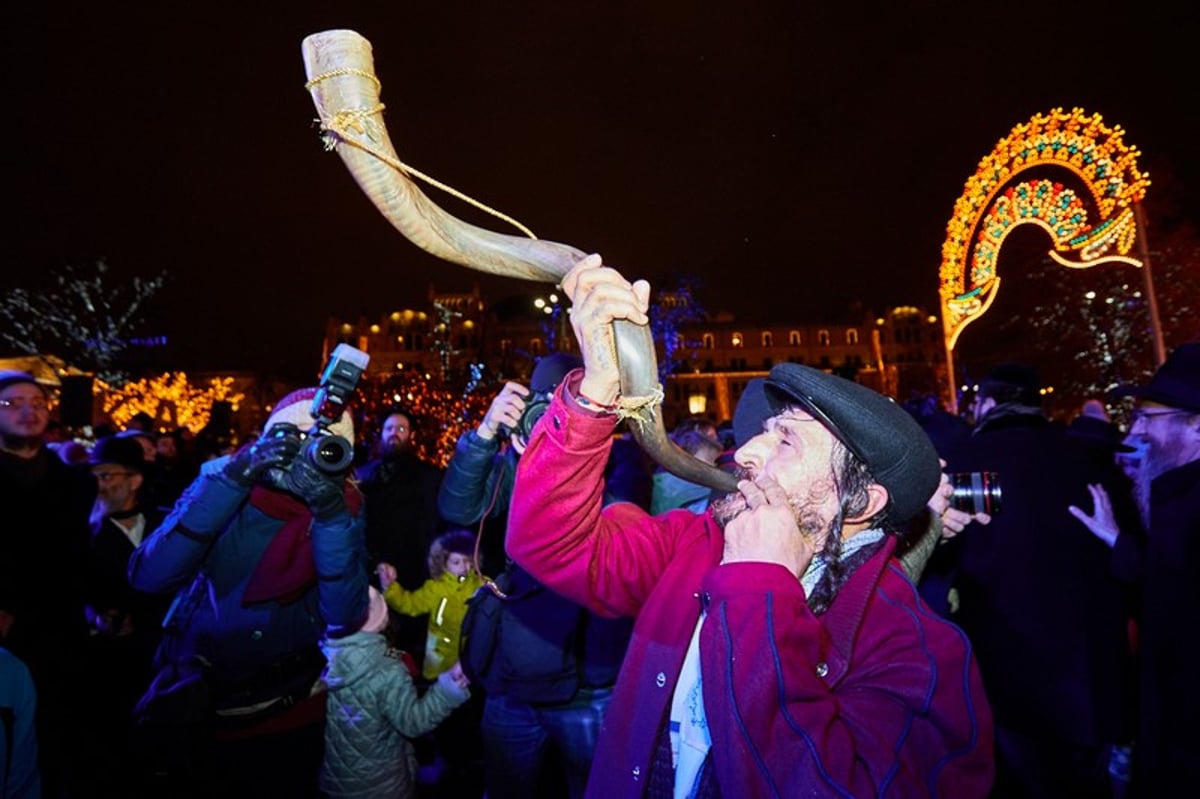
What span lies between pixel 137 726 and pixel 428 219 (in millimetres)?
2865

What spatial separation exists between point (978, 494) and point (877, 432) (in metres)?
1.41

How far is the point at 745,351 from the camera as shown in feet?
307

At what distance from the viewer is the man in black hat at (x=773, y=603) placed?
151cm

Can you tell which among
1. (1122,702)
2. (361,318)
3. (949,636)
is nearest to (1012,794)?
(1122,702)

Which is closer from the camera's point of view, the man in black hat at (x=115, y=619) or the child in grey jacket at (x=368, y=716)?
the child in grey jacket at (x=368, y=716)

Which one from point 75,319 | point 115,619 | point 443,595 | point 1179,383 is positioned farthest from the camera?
point 75,319

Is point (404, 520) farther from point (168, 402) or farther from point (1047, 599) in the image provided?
point (168, 402)

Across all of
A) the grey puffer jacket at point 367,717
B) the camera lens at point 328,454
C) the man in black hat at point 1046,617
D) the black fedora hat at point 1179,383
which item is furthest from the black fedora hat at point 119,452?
the black fedora hat at point 1179,383

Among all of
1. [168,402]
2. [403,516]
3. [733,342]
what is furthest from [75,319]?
[733,342]

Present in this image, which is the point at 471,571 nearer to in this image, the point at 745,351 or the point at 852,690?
the point at 852,690

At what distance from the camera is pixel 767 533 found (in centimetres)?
172

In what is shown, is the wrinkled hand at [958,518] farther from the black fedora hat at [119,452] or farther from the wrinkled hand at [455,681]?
the black fedora hat at [119,452]

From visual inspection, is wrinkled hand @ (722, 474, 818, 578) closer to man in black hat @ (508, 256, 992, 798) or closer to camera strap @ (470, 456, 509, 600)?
man in black hat @ (508, 256, 992, 798)

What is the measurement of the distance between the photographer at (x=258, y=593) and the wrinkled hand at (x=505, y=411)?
0.80 metres
